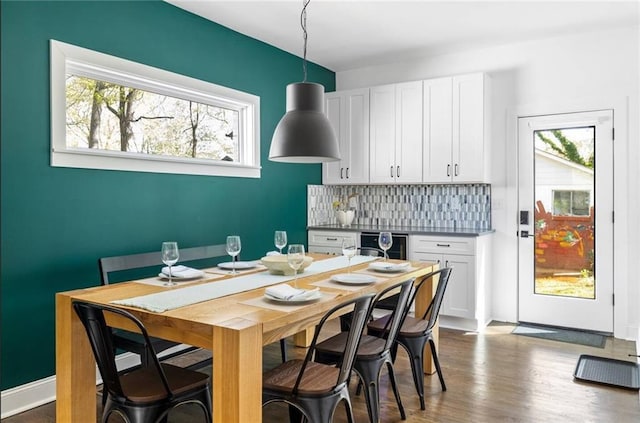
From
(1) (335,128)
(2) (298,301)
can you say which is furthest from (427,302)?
(1) (335,128)

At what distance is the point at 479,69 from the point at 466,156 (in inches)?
38.1

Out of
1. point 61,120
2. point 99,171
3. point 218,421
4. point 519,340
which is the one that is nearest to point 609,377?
point 519,340

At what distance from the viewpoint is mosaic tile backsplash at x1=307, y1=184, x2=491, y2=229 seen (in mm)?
5117

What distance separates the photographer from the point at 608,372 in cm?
348

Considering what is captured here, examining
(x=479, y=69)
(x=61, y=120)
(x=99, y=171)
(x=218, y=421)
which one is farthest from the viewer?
(x=479, y=69)

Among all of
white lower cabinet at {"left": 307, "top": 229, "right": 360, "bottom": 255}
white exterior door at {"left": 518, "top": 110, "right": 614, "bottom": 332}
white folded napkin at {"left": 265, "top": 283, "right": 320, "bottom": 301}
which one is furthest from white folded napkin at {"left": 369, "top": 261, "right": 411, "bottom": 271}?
white exterior door at {"left": 518, "top": 110, "right": 614, "bottom": 332}

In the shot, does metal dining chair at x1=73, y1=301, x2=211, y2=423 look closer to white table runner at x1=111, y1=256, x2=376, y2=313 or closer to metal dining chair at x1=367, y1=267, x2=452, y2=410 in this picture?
white table runner at x1=111, y1=256, x2=376, y2=313

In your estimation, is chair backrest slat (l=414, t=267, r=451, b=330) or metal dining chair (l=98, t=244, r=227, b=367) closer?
metal dining chair (l=98, t=244, r=227, b=367)

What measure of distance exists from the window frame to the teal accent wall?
0.05 metres

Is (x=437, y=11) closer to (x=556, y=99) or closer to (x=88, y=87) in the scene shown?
(x=556, y=99)

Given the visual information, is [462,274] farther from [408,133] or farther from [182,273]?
[182,273]

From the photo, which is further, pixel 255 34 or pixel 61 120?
pixel 255 34

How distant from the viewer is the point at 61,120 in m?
3.10

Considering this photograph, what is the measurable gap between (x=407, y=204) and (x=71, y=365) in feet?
13.1
